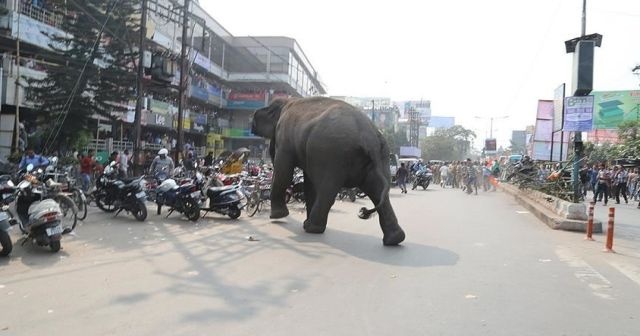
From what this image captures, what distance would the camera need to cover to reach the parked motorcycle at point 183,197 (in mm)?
10070

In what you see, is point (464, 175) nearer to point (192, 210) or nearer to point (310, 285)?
point (192, 210)

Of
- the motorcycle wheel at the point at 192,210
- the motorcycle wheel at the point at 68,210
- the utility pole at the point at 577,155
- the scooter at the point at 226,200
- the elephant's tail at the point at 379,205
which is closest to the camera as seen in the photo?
the elephant's tail at the point at 379,205

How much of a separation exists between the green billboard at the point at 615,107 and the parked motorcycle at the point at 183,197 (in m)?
43.7

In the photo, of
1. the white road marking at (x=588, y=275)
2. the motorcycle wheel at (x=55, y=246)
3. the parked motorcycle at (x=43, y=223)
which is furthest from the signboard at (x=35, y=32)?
the white road marking at (x=588, y=275)

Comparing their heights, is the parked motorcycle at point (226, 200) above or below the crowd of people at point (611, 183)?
below

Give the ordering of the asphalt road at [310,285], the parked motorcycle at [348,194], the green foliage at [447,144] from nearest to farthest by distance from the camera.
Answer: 1. the asphalt road at [310,285]
2. the parked motorcycle at [348,194]
3. the green foliage at [447,144]

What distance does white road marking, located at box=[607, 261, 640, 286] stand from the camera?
20.5 feet

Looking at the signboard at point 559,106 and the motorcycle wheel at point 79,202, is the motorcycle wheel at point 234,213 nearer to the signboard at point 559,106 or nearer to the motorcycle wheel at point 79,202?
the motorcycle wheel at point 79,202

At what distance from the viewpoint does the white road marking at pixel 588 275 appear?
5.55 meters

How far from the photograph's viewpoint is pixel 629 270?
22.1 feet

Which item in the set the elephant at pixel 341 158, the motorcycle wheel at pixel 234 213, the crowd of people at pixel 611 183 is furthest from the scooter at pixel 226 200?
the crowd of people at pixel 611 183

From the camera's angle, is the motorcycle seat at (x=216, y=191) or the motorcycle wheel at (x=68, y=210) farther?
the motorcycle seat at (x=216, y=191)

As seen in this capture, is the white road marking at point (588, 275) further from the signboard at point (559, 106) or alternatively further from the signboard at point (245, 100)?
the signboard at point (245, 100)

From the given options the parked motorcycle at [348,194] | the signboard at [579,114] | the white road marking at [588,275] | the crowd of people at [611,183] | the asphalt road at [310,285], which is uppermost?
the signboard at [579,114]
